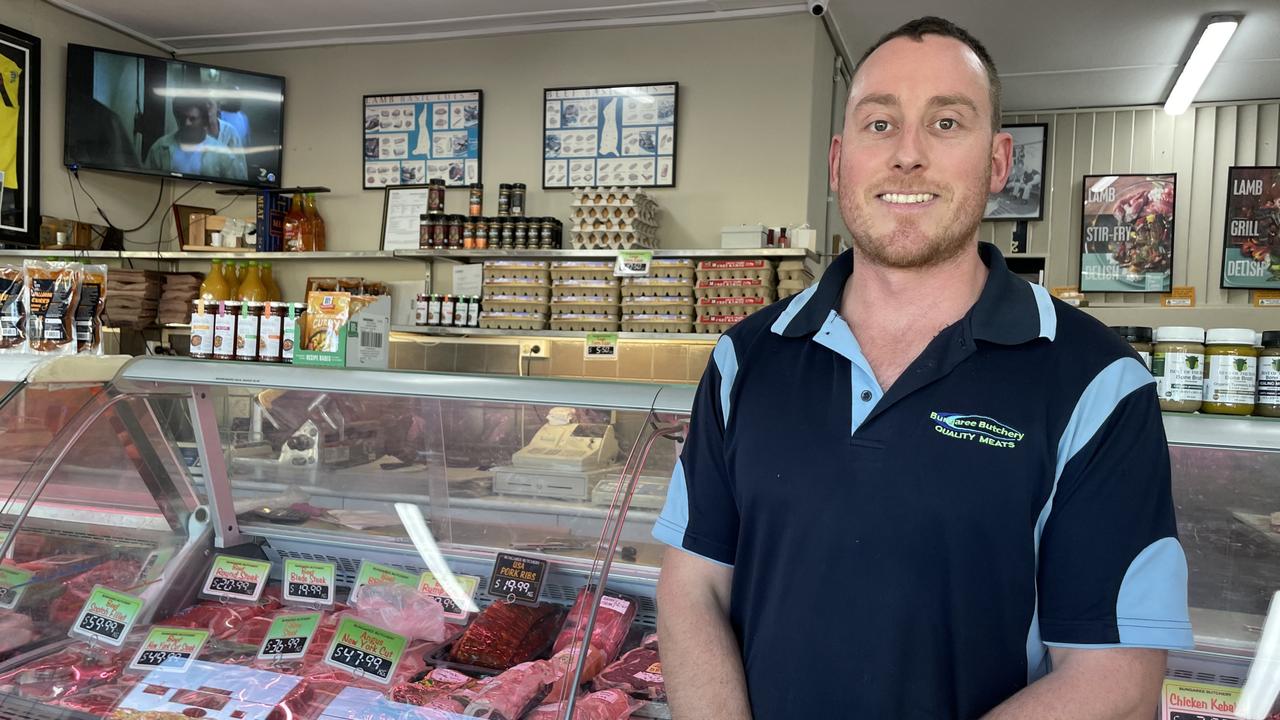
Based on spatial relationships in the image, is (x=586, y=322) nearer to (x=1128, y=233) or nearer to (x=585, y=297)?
(x=585, y=297)

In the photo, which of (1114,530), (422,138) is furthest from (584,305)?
(1114,530)

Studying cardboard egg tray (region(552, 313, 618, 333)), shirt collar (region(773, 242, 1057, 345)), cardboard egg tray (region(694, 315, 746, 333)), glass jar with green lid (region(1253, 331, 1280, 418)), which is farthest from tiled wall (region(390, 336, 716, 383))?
shirt collar (region(773, 242, 1057, 345))

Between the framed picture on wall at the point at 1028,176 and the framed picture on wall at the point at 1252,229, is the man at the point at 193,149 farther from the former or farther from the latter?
the framed picture on wall at the point at 1252,229

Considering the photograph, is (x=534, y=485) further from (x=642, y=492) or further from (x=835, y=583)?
(x=835, y=583)

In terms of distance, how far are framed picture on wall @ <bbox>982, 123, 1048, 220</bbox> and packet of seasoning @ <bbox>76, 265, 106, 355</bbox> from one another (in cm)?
654

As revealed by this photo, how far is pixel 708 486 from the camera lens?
1.33 metres

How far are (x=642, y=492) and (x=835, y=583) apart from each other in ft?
2.77

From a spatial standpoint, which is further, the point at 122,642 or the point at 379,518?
the point at 379,518

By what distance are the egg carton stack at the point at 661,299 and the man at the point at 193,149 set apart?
296 centimetres

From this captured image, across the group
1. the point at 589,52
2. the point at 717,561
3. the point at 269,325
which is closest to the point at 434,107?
the point at 589,52

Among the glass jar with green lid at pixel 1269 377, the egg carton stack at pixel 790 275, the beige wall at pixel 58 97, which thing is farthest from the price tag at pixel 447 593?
the beige wall at pixel 58 97

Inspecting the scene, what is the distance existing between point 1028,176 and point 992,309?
6.87 m

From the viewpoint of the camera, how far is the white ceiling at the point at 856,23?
535 cm

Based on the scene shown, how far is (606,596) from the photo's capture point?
6.66 ft
